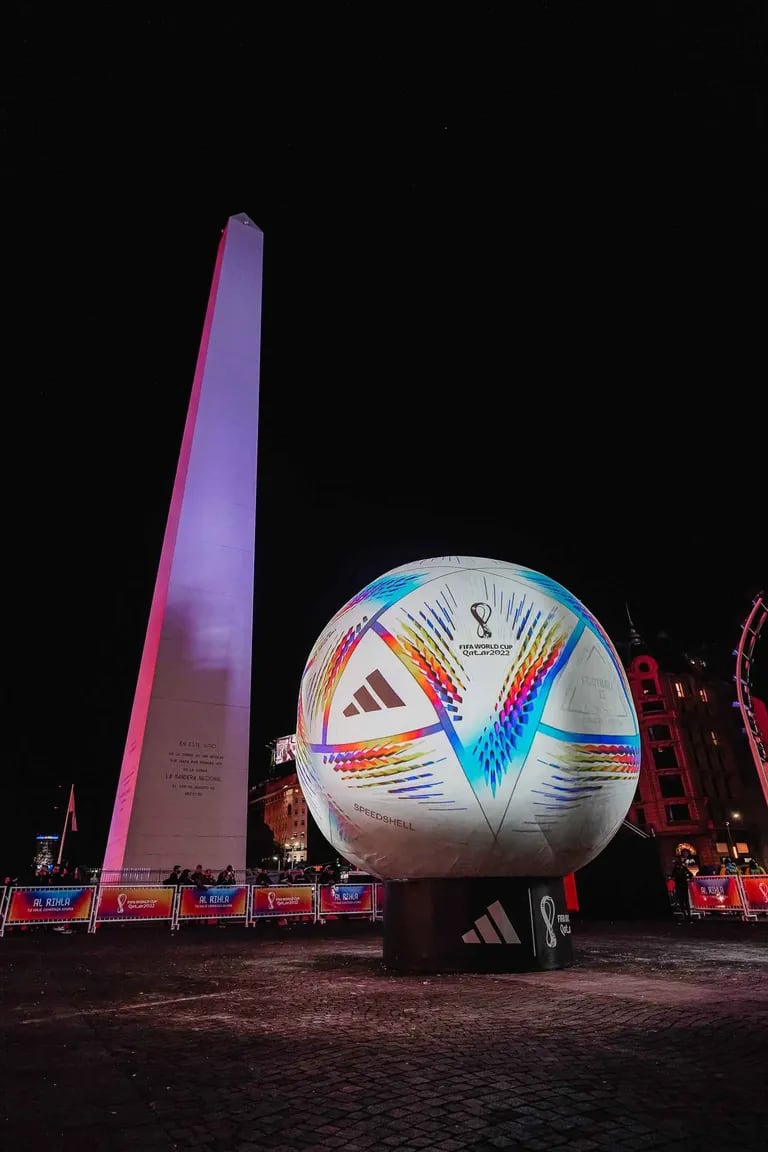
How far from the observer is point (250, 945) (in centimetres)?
1230

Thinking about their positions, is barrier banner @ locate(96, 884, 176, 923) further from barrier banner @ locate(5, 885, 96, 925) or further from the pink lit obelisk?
the pink lit obelisk

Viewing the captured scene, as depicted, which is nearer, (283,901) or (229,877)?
(283,901)

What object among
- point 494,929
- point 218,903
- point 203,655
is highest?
point 203,655

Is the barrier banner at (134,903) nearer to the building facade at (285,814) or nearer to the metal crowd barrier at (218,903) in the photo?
the metal crowd barrier at (218,903)

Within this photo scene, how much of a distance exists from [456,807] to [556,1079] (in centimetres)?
334

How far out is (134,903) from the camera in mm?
17438

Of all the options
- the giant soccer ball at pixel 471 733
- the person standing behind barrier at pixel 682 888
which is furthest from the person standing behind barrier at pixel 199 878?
the giant soccer ball at pixel 471 733

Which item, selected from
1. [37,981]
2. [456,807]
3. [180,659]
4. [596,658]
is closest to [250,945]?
[37,981]

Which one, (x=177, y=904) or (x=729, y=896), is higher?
(x=177, y=904)

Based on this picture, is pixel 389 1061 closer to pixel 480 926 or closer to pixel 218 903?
pixel 480 926

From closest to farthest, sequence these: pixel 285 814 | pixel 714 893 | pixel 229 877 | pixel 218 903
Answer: pixel 714 893
pixel 218 903
pixel 229 877
pixel 285 814

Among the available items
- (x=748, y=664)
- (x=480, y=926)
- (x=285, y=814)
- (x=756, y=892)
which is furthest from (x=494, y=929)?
(x=285, y=814)

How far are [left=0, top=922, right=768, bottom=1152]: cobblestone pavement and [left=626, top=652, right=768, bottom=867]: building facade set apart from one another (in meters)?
58.4

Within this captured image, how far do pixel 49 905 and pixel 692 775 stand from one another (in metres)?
58.4
